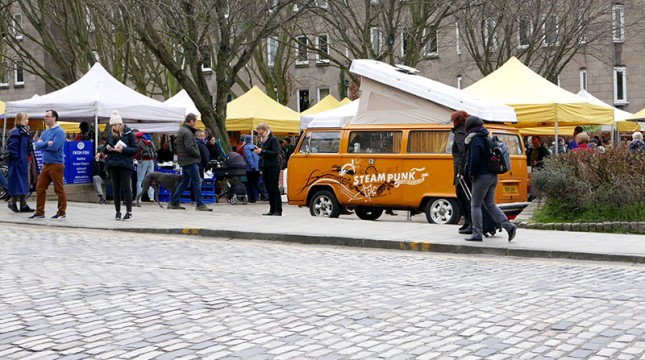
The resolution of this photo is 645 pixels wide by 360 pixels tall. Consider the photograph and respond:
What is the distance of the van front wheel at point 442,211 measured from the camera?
1697 cm

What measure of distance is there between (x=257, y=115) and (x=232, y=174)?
6997mm

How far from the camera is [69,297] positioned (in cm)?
858

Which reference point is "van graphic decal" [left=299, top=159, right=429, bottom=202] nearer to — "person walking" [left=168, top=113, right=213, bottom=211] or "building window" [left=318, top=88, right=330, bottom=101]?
"person walking" [left=168, top=113, right=213, bottom=211]

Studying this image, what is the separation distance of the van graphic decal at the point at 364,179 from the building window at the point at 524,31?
16.6 meters

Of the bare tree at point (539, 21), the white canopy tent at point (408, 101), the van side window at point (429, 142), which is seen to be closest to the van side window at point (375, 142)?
the van side window at point (429, 142)

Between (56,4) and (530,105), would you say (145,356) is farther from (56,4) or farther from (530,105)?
(56,4)

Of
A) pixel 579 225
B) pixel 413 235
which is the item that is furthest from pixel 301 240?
pixel 579 225

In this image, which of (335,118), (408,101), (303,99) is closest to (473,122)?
(408,101)

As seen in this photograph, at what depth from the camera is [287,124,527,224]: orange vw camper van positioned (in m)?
17.1

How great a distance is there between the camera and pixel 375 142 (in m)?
18.0

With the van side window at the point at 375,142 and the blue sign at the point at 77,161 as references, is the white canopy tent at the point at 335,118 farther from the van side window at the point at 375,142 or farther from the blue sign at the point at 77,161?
the blue sign at the point at 77,161

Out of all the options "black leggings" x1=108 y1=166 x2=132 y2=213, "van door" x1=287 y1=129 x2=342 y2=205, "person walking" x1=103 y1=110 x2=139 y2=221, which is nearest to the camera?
"person walking" x1=103 y1=110 x2=139 y2=221

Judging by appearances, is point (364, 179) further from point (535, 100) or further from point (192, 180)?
point (535, 100)

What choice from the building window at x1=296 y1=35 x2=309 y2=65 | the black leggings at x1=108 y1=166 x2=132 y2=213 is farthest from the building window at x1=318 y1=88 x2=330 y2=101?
the black leggings at x1=108 y1=166 x2=132 y2=213
